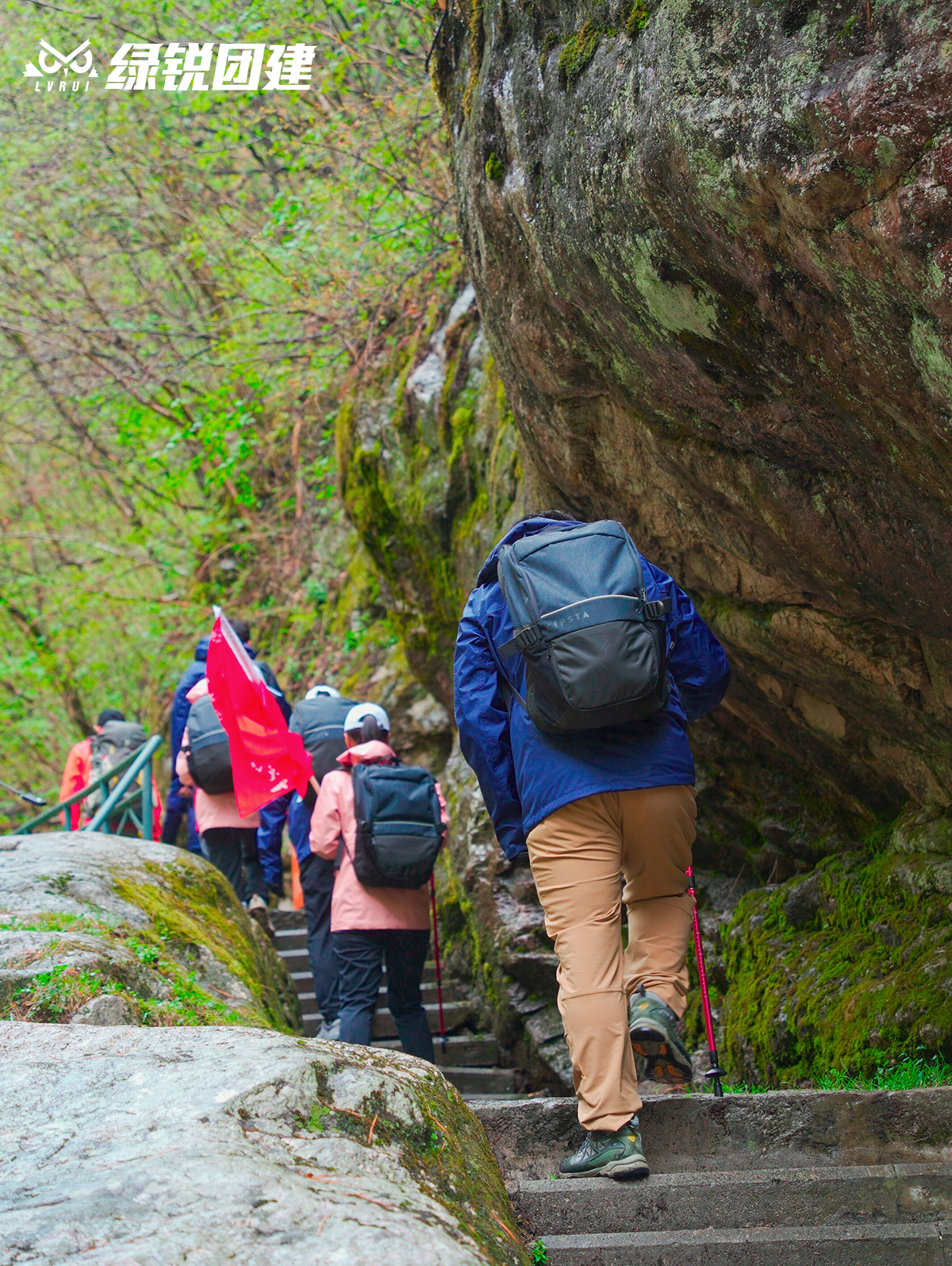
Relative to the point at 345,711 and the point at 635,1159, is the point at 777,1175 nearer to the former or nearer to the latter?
the point at 635,1159

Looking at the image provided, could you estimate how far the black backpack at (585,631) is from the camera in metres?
3.12

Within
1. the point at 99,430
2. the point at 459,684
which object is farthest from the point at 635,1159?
the point at 99,430

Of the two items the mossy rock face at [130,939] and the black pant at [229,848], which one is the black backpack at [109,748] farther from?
the mossy rock face at [130,939]

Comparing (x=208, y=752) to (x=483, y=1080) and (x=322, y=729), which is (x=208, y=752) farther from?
(x=483, y=1080)

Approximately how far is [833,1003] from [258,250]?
925cm

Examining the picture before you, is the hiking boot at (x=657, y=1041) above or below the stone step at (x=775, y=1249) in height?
above

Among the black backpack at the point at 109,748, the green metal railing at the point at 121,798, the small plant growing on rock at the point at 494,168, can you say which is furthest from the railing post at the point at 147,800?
the small plant growing on rock at the point at 494,168

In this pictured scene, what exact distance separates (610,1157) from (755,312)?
7.82ft

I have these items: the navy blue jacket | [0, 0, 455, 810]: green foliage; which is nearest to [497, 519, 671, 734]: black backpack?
the navy blue jacket

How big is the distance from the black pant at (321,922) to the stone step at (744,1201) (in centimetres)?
402

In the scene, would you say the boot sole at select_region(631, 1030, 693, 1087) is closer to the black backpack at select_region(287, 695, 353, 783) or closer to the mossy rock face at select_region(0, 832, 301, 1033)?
the mossy rock face at select_region(0, 832, 301, 1033)

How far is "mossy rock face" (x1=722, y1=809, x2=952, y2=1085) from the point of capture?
398cm

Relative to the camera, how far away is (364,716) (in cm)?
609

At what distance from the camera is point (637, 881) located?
356cm
